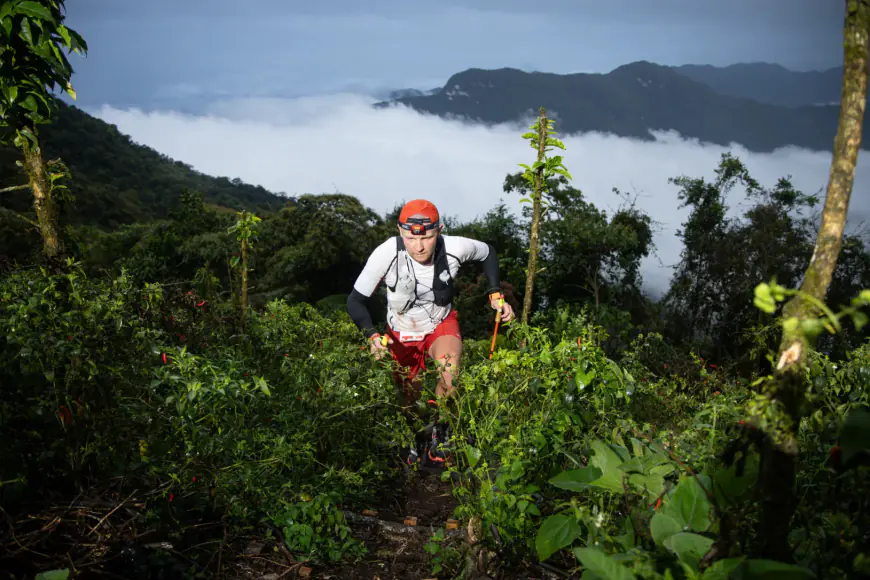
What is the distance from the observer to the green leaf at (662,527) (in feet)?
5.49

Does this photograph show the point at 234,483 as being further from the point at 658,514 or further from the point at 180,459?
the point at 658,514

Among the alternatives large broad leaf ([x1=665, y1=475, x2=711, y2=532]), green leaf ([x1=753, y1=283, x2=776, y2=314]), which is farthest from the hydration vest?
green leaf ([x1=753, y1=283, x2=776, y2=314])

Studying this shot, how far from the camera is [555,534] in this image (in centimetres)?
210

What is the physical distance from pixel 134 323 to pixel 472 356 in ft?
12.8

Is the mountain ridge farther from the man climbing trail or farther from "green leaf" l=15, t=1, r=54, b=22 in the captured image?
"green leaf" l=15, t=1, r=54, b=22

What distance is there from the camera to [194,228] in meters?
15.6

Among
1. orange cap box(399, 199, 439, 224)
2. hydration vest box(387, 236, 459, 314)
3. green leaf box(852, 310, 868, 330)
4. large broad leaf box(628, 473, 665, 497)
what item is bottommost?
large broad leaf box(628, 473, 665, 497)

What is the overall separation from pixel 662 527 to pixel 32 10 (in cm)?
362

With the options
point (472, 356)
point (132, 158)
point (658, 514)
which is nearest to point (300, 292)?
point (472, 356)

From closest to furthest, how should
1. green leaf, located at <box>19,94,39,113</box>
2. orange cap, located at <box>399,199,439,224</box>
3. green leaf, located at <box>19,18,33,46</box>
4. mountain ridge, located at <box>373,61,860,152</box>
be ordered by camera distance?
green leaf, located at <box>19,18,33,46</box> < green leaf, located at <box>19,94,39,113</box> < orange cap, located at <box>399,199,439,224</box> < mountain ridge, located at <box>373,61,860,152</box>

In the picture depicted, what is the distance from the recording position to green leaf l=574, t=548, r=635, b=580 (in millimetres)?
1544

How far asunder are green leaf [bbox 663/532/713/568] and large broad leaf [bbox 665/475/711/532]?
12 cm

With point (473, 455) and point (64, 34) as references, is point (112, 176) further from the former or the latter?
point (473, 455)

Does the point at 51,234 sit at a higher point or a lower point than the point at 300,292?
higher
